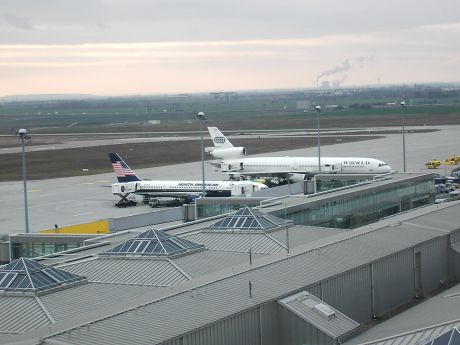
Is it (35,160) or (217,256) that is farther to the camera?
(35,160)

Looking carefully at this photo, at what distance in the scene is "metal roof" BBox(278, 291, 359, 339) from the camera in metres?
39.9

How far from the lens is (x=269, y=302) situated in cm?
4091

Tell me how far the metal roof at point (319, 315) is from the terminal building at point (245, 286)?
0.20 feet

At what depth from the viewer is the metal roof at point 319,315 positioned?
39.9 m

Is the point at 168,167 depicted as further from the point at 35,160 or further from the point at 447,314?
the point at 447,314

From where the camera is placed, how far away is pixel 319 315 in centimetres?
4088

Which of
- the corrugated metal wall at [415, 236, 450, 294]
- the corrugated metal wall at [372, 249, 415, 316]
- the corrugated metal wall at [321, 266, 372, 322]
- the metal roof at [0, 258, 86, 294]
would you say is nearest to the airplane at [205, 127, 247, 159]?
the corrugated metal wall at [415, 236, 450, 294]

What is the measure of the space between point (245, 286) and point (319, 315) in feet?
13.1

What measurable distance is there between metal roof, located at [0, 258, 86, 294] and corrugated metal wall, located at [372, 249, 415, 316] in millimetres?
17080

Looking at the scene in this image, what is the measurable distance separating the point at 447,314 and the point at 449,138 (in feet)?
510

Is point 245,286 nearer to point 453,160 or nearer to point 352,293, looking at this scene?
point 352,293

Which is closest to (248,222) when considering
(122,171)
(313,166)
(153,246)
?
(153,246)

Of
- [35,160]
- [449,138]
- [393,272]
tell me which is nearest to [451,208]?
[393,272]

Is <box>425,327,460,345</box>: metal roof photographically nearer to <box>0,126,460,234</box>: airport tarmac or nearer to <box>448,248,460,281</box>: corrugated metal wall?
<box>448,248,460,281</box>: corrugated metal wall
